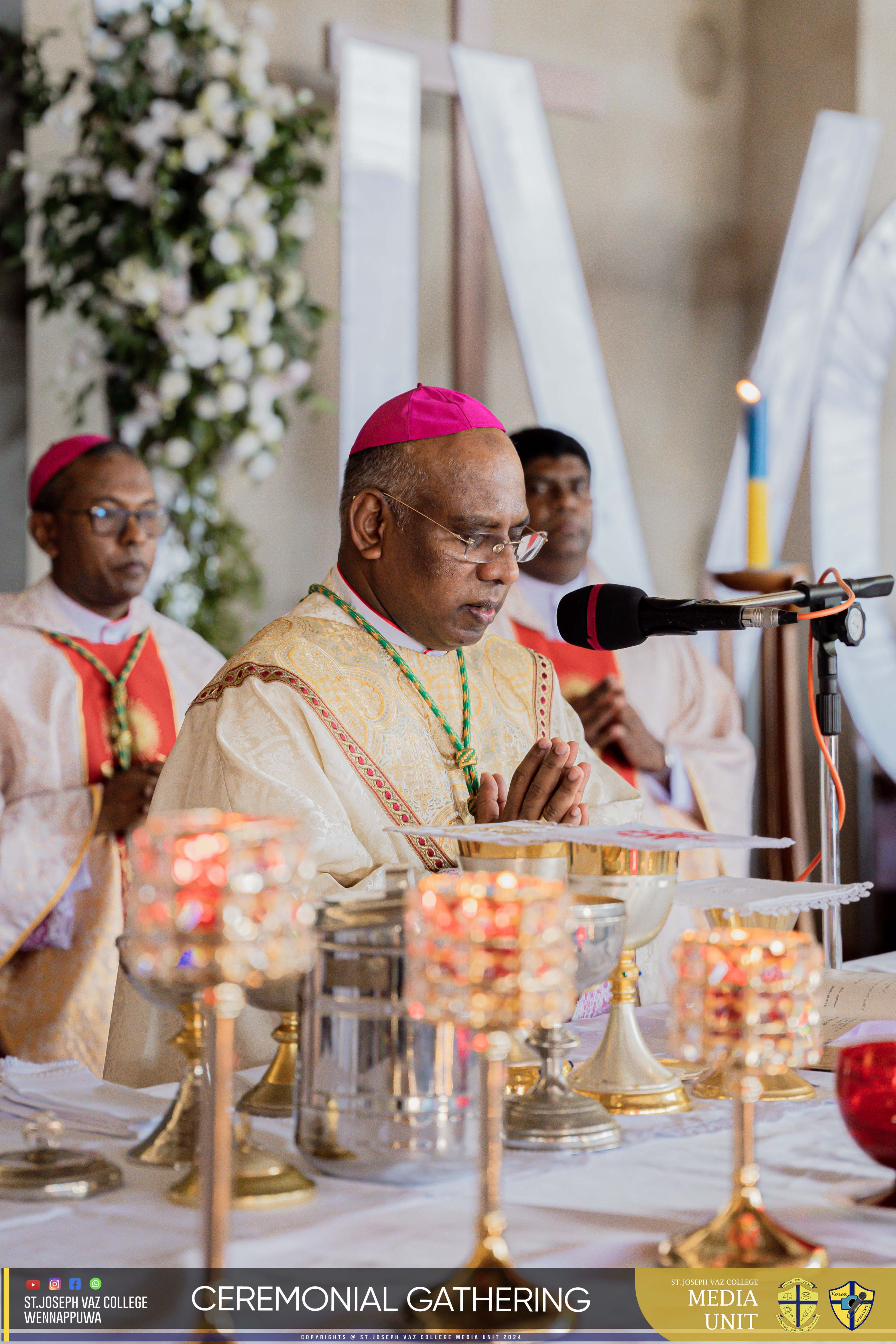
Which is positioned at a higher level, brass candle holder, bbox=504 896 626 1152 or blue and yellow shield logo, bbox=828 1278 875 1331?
brass candle holder, bbox=504 896 626 1152

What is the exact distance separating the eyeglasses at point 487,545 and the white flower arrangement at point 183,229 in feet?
7.00

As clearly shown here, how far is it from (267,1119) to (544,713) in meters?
1.55

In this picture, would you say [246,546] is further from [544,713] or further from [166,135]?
[544,713]

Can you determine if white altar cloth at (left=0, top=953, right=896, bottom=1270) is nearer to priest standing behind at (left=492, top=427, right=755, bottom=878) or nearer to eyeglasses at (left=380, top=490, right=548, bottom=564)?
eyeglasses at (left=380, top=490, right=548, bottom=564)

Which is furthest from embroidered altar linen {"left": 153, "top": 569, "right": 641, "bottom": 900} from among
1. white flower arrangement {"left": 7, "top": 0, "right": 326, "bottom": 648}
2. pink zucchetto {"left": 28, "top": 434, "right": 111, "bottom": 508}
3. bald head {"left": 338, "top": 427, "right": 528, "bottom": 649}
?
white flower arrangement {"left": 7, "top": 0, "right": 326, "bottom": 648}

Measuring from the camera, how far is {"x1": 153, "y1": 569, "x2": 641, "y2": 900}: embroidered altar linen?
8.34 ft

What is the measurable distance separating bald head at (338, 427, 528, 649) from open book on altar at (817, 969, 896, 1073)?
91cm

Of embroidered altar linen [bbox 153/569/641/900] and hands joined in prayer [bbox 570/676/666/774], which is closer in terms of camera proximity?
embroidered altar linen [bbox 153/569/641/900]

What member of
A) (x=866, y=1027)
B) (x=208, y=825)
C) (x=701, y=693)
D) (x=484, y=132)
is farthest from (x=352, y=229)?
(x=208, y=825)

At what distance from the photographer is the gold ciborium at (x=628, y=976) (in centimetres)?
175

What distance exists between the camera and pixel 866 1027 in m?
2.14

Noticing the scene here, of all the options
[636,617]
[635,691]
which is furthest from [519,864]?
[635,691]

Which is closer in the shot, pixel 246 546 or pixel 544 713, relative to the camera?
pixel 544 713

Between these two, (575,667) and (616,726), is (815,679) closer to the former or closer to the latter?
(616,726)
